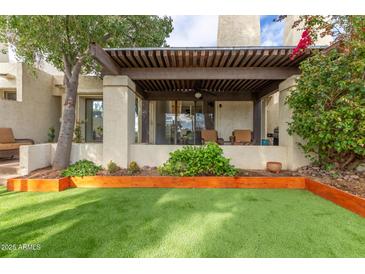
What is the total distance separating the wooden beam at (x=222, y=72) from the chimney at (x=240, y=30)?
5.64 meters

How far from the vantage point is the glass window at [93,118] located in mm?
11297

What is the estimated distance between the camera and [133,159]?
5934 mm

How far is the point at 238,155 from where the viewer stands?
588 centimetres

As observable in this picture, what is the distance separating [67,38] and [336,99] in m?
6.95

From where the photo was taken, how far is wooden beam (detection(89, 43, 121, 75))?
4.30 metres

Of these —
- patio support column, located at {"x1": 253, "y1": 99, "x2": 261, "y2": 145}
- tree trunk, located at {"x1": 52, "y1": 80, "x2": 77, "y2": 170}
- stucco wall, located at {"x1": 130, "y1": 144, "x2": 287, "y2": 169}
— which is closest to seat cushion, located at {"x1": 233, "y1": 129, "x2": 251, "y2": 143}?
patio support column, located at {"x1": 253, "y1": 99, "x2": 261, "y2": 145}

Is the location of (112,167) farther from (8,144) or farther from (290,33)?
(290,33)

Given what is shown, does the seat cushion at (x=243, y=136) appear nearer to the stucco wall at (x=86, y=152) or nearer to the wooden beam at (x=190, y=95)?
the wooden beam at (x=190, y=95)

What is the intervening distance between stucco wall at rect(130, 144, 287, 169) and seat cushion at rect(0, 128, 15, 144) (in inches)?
191

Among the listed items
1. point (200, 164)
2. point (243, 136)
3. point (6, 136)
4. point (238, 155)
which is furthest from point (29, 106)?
point (243, 136)

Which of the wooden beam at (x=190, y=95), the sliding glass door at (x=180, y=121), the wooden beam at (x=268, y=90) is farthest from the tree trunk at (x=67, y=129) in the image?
the wooden beam at (x=268, y=90)
